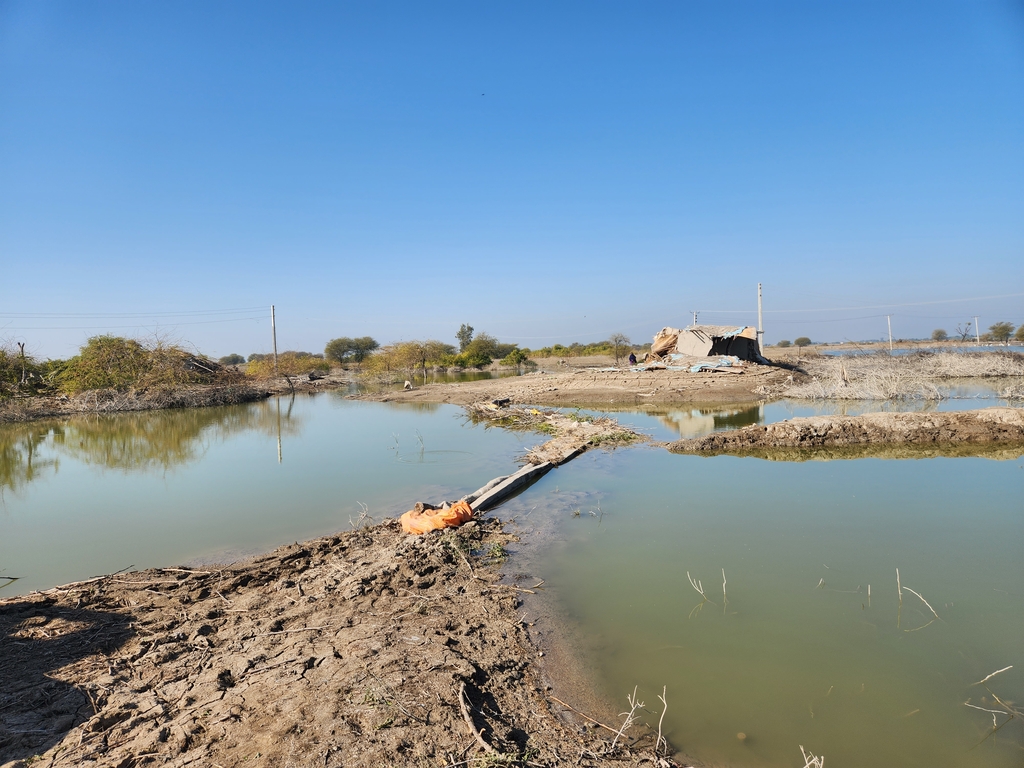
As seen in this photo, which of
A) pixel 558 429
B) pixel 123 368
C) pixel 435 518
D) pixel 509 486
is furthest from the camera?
pixel 123 368

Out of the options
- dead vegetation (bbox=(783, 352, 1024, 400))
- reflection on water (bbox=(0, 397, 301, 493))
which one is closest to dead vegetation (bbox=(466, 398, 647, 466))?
reflection on water (bbox=(0, 397, 301, 493))

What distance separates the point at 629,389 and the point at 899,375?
913 centimetres

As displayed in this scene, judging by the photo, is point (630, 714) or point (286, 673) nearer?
point (630, 714)

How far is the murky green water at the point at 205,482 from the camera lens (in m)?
6.21

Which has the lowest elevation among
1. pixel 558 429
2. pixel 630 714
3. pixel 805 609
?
pixel 805 609

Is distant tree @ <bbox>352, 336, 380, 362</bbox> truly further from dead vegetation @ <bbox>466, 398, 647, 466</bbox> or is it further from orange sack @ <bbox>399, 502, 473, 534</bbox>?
orange sack @ <bbox>399, 502, 473, 534</bbox>

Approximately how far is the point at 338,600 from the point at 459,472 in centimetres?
535

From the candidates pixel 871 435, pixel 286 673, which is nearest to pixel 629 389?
pixel 871 435

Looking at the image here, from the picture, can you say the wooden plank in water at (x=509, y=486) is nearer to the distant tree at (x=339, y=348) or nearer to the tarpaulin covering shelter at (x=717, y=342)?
the tarpaulin covering shelter at (x=717, y=342)

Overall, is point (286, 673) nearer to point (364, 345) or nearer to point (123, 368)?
point (123, 368)

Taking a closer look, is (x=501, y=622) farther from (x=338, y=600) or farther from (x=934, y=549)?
(x=934, y=549)

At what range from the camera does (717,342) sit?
2477cm

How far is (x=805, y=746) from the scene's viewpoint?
277 centimetres

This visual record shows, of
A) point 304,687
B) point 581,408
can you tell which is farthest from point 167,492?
point 581,408
